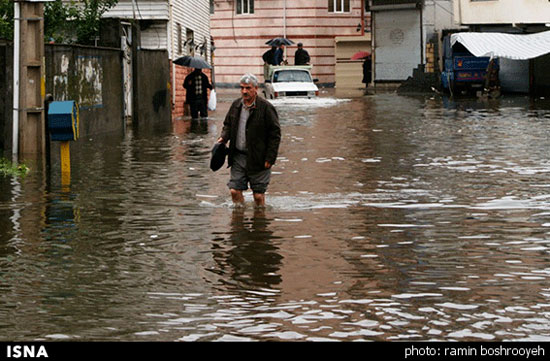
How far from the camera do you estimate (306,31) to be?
239ft

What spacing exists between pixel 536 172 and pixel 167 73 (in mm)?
19201

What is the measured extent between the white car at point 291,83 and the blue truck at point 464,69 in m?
6.00

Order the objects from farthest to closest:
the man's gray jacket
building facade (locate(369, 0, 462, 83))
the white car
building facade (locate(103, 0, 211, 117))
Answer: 1. building facade (locate(369, 0, 462, 83))
2. the white car
3. building facade (locate(103, 0, 211, 117))
4. the man's gray jacket

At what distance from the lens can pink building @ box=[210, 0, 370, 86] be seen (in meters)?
72.6

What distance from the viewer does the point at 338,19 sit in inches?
2884

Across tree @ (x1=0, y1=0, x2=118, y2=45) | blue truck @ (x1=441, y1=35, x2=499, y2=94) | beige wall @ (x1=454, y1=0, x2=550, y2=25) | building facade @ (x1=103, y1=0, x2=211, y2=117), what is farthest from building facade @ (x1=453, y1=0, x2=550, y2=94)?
tree @ (x1=0, y1=0, x2=118, y2=45)

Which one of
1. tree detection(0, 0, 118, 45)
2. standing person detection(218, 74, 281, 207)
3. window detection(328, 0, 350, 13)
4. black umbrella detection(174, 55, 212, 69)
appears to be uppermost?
window detection(328, 0, 350, 13)

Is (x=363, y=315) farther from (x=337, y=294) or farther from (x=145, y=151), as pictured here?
(x=145, y=151)

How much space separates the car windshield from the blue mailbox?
31.2m

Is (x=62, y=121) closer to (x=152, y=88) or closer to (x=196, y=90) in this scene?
(x=152, y=88)

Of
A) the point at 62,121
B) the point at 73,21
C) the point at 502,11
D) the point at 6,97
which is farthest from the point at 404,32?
the point at 62,121

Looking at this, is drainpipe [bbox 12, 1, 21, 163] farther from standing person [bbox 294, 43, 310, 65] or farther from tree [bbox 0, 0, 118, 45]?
standing person [bbox 294, 43, 310, 65]

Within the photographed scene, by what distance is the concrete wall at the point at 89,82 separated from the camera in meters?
23.6

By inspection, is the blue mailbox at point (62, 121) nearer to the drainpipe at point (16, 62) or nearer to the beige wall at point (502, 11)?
the drainpipe at point (16, 62)
